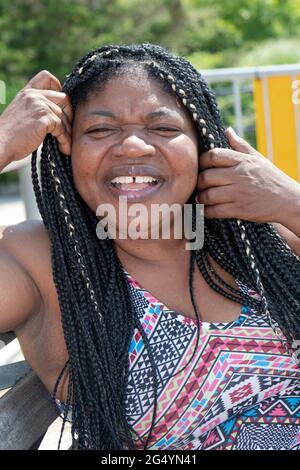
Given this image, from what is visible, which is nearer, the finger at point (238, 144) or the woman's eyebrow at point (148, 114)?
the woman's eyebrow at point (148, 114)

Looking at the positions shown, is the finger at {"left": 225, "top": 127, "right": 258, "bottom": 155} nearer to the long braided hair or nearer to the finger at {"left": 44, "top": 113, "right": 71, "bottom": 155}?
the long braided hair

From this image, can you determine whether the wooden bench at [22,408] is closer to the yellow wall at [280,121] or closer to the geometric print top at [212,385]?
the geometric print top at [212,385]

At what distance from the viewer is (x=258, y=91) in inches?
206

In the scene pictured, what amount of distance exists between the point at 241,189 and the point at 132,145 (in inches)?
15.5

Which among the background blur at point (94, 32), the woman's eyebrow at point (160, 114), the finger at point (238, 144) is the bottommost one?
the finger at point (238, 144)

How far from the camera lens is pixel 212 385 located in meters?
2.17

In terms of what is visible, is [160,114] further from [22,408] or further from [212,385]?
[22,408]

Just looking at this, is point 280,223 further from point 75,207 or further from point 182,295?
point 75,207

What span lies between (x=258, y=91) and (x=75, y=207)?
3259mm

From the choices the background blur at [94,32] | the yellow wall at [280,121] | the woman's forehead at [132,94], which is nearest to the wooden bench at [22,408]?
the woman's forehead at [132,94]

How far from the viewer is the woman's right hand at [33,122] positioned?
7.34ft

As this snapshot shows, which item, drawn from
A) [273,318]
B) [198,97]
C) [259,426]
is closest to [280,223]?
[273,318]

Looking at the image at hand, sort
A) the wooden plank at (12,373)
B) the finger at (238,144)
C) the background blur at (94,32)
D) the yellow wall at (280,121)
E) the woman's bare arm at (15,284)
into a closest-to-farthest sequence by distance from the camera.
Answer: the woman's bare arm at (15,284), the wooden plank at (12,373), the finger at (238,144), the yellow wall at (280,121), the background blur at (94,32)

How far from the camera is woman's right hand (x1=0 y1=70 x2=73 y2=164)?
2.24 metres
